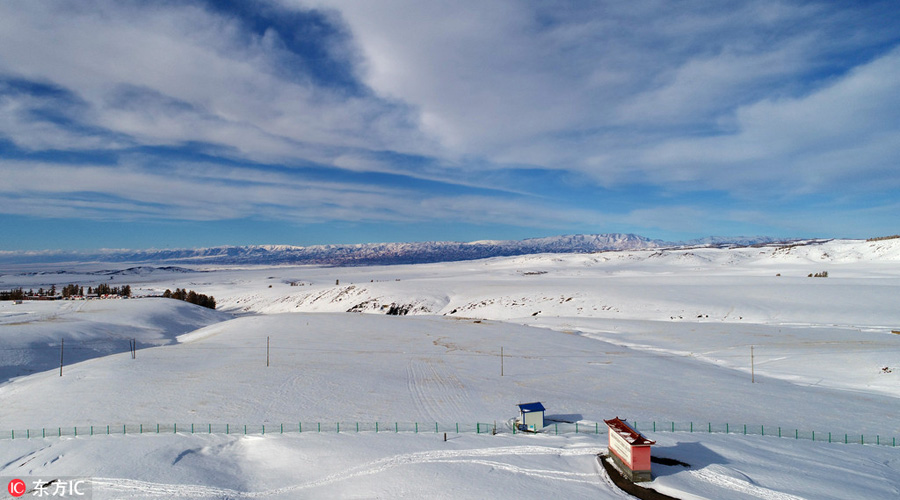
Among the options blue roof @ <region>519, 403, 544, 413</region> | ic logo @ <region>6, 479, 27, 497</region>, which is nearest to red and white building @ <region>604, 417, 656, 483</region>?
blue roof @ <region>519, 403, 544, 413</region>

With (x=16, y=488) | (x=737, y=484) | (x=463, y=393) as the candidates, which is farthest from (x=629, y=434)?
(x=16, y=488)

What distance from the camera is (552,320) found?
6600 cm

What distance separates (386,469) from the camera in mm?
16500

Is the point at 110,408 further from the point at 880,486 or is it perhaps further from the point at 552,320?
the point at 552,320

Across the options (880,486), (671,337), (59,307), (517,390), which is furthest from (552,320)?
(59,307)

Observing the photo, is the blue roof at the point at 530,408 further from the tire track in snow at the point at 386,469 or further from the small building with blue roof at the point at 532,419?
the tire track in snow at the point at 386,469

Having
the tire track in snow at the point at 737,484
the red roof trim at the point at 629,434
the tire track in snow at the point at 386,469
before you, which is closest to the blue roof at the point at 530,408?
the tire track in snow at the point at 386,469

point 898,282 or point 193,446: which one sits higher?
point 898,282

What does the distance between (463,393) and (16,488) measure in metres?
21.4

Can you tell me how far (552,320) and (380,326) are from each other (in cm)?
2653

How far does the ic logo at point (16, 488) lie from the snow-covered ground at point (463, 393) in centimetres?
58

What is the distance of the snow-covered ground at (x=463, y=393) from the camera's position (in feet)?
53.0

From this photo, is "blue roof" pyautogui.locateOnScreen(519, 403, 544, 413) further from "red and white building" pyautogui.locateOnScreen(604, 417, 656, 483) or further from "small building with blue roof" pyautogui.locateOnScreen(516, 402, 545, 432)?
"red and white building" pyautogui.locateOnScreen(604, 417, 656, 483)

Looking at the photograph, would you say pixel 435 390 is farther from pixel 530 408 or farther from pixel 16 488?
pixel 16 488
